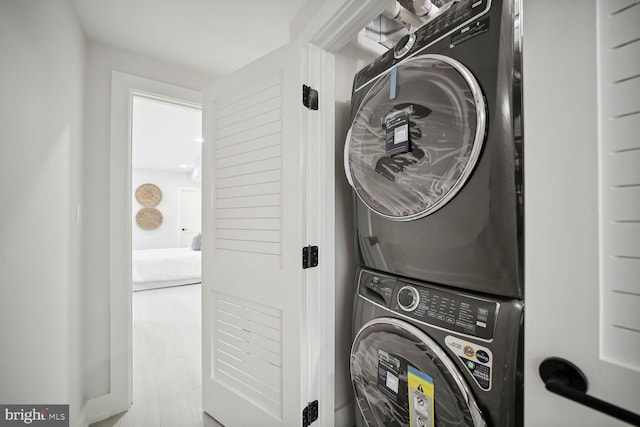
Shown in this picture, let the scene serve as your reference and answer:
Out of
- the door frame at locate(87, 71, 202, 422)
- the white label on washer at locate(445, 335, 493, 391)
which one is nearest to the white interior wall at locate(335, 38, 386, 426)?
the white label on washer at locate(445, 335, 493, 391)

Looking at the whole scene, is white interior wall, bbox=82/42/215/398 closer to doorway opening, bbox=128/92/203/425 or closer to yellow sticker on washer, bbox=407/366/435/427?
doorway opening, bbox=128/92/203/425

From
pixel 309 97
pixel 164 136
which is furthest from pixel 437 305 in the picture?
pixel 164 136

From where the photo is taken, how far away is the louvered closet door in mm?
1245

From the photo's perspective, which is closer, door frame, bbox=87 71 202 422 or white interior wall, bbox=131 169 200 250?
door frame, bbox=87 71 202 422

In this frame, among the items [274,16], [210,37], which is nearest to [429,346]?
[274,16]

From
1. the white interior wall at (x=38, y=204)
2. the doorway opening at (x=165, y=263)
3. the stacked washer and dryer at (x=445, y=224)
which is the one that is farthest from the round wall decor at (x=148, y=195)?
the stacked washer and dryer at (x=445, y=224)

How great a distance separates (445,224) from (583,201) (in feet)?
1.16

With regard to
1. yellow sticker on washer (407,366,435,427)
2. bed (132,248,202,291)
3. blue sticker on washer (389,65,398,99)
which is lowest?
bed (132,248,202,291)

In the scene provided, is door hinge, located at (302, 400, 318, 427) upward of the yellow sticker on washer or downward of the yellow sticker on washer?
downward

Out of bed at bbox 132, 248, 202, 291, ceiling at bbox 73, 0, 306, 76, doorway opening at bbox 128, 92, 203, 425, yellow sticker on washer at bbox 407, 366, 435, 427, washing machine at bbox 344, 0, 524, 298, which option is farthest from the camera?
bed at bbox 132, 248, 202, 291

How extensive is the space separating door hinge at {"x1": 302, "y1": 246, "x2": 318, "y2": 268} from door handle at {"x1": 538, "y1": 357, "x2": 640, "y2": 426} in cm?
86

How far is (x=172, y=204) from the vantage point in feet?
24.4

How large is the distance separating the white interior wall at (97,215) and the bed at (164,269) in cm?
330

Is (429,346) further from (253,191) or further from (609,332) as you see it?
(253,191)
